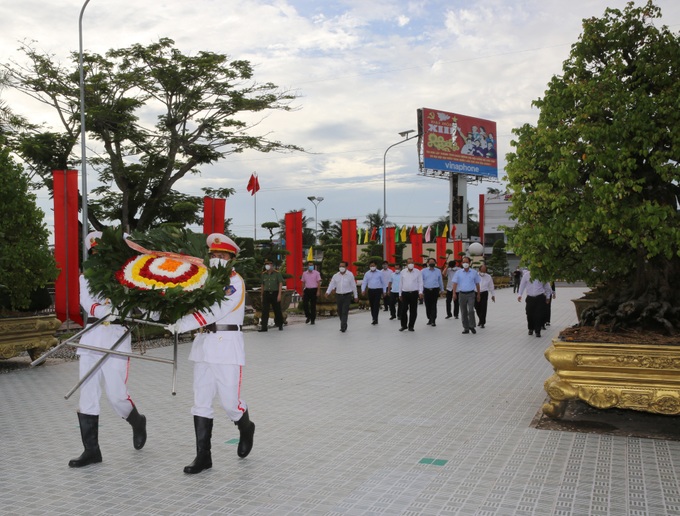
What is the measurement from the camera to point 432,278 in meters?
16.9

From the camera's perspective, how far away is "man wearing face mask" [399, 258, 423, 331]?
16.1 m

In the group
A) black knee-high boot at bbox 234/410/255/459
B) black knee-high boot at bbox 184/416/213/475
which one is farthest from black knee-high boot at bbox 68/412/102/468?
black knee-high boot at bbox 234/410/255/459

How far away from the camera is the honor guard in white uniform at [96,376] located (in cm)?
527

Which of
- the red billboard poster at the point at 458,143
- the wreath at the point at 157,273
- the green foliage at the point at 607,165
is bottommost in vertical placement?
the wreath at the point at 157,273

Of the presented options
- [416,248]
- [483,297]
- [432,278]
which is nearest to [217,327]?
A: [432,278]

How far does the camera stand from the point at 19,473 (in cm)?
508

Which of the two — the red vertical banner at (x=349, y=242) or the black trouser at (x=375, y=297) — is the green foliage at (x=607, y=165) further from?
the red vertical banner at (x=349, y=242)

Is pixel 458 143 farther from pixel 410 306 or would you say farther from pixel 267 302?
pixel 267 302

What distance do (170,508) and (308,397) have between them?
3.73 metres

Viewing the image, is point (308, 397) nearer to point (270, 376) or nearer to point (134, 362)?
point (270, 376)

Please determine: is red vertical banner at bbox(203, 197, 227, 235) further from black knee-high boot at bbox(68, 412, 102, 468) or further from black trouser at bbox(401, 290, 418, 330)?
black knee-high boot at bbox(68, 412, 102, 468)

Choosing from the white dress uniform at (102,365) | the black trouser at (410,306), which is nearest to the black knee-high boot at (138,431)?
the white dress uniform at (102,365)

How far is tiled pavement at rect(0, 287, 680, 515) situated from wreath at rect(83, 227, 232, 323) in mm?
1230

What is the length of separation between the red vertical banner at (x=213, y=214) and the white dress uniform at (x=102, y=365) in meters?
10.6
